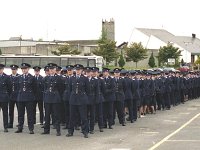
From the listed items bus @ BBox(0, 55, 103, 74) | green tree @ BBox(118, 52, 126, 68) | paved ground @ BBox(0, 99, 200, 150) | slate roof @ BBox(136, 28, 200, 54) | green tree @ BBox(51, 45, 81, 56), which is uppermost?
slate roof @ BBox(136, 28, 200, 54)

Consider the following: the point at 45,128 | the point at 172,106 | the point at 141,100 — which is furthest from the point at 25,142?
the point at 172,106

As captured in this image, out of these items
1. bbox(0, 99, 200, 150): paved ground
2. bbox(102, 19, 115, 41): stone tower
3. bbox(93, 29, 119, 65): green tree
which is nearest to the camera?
bbox(0, 99, 200, 150): paved ground

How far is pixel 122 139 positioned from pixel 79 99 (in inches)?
61.4

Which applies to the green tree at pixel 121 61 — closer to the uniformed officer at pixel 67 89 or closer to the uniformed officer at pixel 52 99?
the uniformed officer at pixel 67 89

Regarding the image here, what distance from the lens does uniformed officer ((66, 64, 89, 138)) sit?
42.1 feet

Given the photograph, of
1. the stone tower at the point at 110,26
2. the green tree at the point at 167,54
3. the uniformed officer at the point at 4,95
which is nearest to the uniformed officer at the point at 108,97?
the uniformed officer at the point at 4,95

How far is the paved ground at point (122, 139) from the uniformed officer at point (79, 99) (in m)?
0.31

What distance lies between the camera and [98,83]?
44.8 ft

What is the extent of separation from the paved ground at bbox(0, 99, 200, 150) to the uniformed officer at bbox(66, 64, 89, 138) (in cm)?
31

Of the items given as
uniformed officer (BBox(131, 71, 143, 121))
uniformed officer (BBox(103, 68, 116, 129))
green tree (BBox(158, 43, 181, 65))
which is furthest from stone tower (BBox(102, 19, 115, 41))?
uniformed officer (BBox(103, 68, 116, 129))

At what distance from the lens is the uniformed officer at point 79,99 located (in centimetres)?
1282

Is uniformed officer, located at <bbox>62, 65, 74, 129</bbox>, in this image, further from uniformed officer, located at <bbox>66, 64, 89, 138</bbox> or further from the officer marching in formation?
uniformed officer, located at <bbox>66, 64, 89, 138</bbox>

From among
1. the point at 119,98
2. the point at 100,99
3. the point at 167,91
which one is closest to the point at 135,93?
the point at 119,98

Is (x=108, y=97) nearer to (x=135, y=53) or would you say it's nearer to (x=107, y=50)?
(x=107, y=50)
